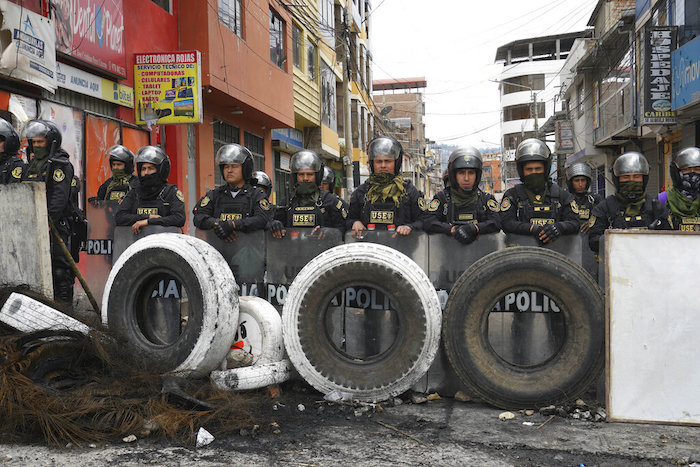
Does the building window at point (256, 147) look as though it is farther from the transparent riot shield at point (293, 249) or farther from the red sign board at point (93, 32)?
A: the transparent riot shield at point (293, 249)

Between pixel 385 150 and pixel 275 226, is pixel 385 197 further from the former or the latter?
pixel 275 226

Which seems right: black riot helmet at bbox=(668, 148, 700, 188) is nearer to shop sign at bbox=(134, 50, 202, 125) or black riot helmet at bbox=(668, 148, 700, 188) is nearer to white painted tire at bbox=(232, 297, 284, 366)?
white painted tire at bbox=(232, 297, 284, 366)

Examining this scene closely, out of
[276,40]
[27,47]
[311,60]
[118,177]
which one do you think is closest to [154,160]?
[118,177]

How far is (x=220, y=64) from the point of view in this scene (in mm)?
14773

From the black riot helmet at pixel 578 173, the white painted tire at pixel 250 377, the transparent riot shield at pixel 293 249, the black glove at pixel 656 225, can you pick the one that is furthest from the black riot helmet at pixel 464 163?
the black riot helmet at pixel 578 173

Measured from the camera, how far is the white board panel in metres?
4.51

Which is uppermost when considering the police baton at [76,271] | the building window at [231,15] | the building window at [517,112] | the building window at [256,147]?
the building window at [517,112]

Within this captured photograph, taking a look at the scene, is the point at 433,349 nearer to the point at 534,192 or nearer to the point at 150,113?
the point at 534,192

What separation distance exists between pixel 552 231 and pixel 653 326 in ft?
4.82

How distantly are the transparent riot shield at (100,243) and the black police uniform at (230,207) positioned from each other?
1880mm

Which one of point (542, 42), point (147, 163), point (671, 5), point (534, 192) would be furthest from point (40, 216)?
point (542, 42)

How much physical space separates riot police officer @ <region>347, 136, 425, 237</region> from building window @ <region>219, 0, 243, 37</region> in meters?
10.1

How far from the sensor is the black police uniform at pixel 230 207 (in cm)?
668

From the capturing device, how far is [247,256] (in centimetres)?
650
